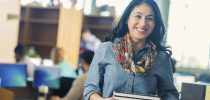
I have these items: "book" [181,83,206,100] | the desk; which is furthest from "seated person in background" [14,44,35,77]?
"book" [181,83,206,100]

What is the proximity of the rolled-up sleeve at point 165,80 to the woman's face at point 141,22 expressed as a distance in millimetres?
112

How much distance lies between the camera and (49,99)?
395 cm

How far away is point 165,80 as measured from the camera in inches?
58.1

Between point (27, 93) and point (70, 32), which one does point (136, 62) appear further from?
point (70, 32)

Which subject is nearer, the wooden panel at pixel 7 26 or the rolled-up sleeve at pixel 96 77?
the rolled-up sleeve at pixel 96 77

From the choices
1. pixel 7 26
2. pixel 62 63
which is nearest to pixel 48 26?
pixel 62 63

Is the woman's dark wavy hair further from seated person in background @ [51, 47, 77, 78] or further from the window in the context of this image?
the window

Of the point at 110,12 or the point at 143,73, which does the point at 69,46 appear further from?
the point at 143,73

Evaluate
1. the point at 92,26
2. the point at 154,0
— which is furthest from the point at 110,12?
the point at 154,0

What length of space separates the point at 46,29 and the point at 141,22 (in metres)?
6.02

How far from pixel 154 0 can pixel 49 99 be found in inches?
104

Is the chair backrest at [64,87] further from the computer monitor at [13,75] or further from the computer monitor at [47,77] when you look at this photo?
the computer monitor at [13,75]

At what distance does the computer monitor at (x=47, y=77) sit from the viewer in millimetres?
3998

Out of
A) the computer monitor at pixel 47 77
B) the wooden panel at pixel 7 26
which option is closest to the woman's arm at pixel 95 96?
the wooden panel at pixel 7 26
